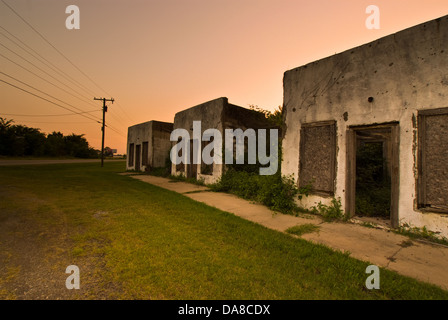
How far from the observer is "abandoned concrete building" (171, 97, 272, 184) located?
8.77 m

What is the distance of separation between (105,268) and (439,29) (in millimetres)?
6474

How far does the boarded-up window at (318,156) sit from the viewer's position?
4.81m

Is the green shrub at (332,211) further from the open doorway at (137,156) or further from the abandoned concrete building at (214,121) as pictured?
the open doorway at (137,156)

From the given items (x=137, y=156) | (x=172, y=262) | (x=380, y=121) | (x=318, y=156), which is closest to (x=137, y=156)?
(x=137, y=156)

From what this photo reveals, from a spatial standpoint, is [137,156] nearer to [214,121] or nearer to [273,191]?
[214,121]

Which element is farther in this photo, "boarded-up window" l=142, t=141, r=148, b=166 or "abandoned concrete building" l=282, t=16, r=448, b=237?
"boarded-up window" l=142, t=141, r=148, b=166

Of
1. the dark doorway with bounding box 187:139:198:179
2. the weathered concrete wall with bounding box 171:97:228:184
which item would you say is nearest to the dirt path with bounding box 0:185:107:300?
the weathered concrete wall with bounding box 171:97:228:184

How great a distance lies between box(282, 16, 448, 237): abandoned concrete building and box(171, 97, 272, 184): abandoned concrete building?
3.43 m

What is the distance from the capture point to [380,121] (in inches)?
162

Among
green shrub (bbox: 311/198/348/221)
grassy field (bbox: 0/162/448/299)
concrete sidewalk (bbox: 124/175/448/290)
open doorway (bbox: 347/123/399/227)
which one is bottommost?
concrete sidewalk (bbox: 124/175/448/290)

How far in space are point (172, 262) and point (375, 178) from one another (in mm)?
7987

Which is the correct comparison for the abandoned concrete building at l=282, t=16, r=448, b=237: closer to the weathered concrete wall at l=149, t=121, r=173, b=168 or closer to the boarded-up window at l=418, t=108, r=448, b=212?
the boarded-up window at l=418, t=108, r=448, b=212

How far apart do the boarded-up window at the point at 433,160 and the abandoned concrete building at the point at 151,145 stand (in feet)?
44.6

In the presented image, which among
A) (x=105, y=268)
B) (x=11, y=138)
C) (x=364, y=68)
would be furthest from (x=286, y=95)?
(x=11, y=138)
